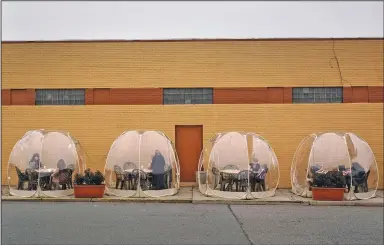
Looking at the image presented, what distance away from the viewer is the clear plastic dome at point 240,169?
54.5 ft

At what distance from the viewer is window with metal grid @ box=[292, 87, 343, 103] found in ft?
67.5

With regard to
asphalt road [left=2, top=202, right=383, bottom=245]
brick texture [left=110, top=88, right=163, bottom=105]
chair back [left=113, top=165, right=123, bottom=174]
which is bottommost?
asphalt road [left=2, top=202, right=383, bottom=245]

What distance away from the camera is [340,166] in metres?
17.0

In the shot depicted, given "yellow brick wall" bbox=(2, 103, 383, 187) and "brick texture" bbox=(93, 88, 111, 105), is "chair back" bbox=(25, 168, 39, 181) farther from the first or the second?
"brick texture" bbox=(93, 88, 111, 105)

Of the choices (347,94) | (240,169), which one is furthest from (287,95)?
(240,169)

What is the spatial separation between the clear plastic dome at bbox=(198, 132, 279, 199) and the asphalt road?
151cm

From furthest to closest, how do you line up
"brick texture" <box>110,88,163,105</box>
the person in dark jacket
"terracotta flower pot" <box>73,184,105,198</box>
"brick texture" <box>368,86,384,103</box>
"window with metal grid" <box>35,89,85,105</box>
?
1. "window with metal grid" <box>35,89,85,105</box>
2. "brick texture" <box>110,88,163,105</box>
3. "brick texture" <box>368,86,384,103</box>
4. the person in dark jacket
5. "terracotta flower pot" <box>73,184,105,198</box>

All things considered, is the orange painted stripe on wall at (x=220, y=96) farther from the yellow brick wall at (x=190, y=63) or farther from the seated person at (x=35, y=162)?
the seated person at (x=35, y=162)

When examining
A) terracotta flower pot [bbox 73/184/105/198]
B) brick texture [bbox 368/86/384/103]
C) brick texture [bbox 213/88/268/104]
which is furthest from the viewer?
brick texture [bbox 213/88/268/104]

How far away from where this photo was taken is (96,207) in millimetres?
14594

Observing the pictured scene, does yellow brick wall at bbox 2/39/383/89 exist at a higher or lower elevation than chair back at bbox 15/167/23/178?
higher

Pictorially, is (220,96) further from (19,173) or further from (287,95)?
(19,173)

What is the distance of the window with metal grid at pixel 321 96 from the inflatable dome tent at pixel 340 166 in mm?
2911

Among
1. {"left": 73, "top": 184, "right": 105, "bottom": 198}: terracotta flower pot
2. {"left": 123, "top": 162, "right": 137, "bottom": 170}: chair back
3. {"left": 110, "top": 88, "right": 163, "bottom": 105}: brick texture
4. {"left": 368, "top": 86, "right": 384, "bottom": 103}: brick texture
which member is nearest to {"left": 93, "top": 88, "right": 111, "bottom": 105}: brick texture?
{"left": 110, "top": 88, "right": 163, "bottom": 105}: brick texture
